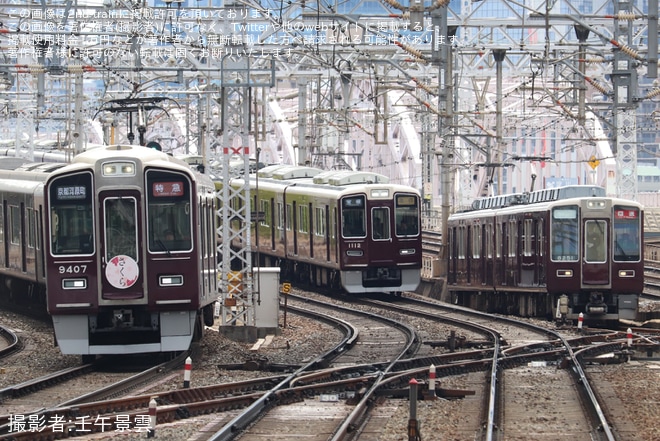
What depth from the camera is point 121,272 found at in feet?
49.0

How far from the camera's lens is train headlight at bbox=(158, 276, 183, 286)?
1508 centimetres

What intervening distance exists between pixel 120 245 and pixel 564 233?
32.8ft

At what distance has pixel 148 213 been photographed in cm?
1511

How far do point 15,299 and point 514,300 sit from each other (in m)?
9.34

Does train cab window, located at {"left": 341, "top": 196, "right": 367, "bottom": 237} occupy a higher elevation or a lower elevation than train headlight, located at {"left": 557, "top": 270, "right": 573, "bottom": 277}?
higher

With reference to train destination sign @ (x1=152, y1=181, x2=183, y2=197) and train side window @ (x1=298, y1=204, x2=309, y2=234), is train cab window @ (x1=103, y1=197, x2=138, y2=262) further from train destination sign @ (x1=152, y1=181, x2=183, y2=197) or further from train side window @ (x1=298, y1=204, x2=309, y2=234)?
train side window @ (x1=298, y1=204, x2=309, y2=234)

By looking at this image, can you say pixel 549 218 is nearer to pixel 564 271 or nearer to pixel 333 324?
pixel 564 271

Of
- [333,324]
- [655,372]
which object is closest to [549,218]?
[333,324]

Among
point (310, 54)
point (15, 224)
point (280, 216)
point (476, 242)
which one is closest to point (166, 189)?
point (15, 224)

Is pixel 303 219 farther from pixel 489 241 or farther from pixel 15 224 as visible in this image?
pixel 15 224

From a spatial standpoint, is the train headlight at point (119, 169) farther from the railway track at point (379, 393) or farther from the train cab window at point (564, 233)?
the train cab window at point (564, 233)

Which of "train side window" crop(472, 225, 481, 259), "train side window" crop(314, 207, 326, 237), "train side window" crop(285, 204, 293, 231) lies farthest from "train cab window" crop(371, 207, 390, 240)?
"train side window" crop(285, 204, 293, 231)

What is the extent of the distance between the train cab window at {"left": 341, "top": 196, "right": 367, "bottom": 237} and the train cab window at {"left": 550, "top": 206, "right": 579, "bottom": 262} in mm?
5853

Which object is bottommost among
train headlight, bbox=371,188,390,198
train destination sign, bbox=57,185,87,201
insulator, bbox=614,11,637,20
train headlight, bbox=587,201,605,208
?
train headlight, bbox=371,188,390,198
